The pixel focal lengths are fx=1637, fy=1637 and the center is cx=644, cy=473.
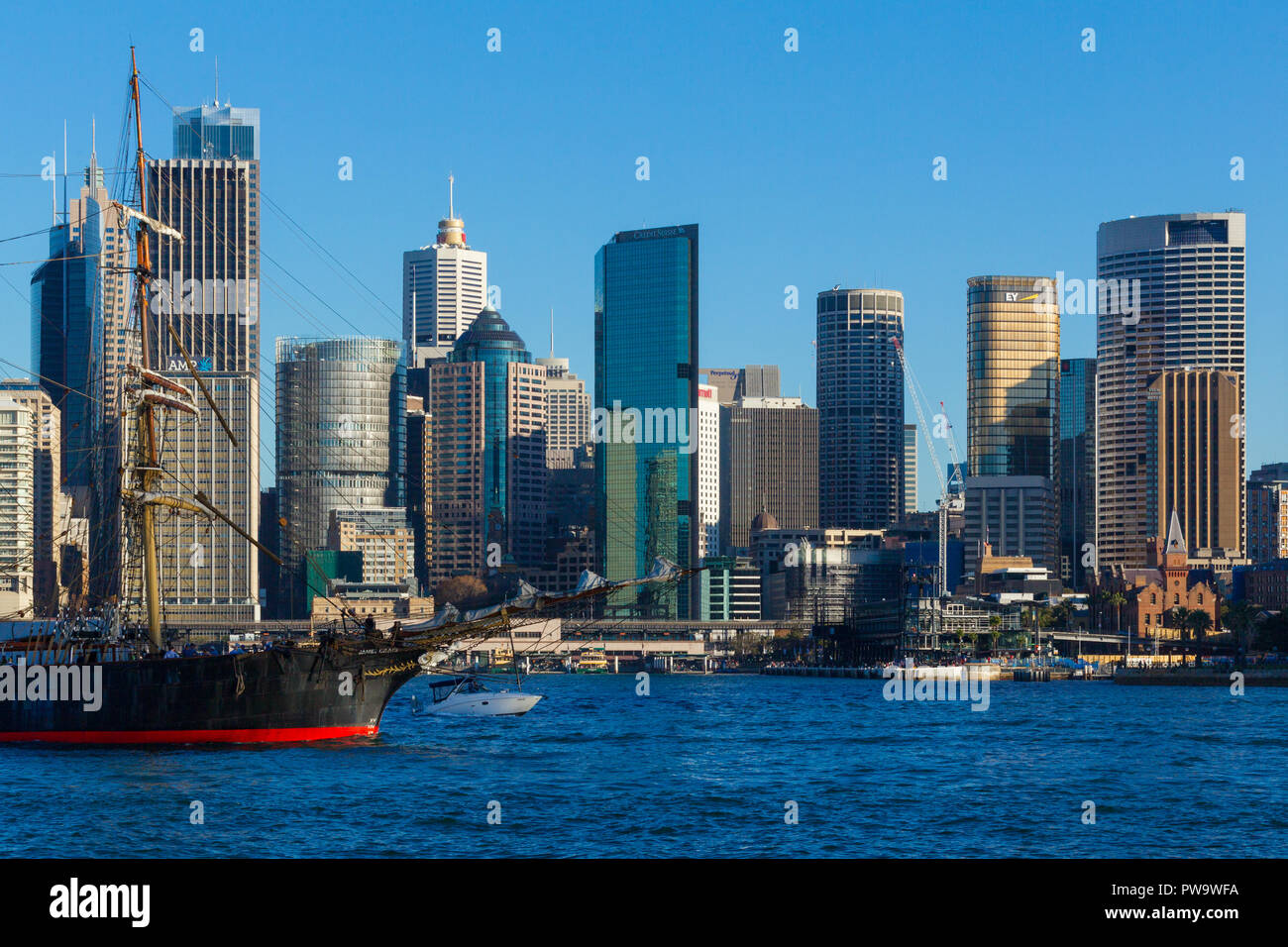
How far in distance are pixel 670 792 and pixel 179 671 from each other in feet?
82.7

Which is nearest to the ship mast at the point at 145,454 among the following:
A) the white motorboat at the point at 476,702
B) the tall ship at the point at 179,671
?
the tall ship at the point at 179,671

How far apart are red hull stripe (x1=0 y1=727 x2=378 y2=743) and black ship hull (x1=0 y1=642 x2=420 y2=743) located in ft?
0.13

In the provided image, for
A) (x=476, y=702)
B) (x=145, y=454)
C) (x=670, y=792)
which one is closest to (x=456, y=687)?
(x=476, y=702)

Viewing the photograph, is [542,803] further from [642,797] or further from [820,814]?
[820,814]

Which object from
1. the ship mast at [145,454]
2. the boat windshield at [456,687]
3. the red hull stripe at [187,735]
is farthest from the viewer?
the boat windshield at [456,687]

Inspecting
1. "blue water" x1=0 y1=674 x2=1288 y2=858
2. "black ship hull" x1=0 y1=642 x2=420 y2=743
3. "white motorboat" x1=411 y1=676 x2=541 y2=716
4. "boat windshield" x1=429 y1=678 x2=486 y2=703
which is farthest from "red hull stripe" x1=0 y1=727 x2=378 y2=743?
"boat windshield" x1=429 y1=678 x2=486 y2=703

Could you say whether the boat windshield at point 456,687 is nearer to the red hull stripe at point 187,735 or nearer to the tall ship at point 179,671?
the tall ship at point 179,671

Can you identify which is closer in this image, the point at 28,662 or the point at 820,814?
the point at 820,814

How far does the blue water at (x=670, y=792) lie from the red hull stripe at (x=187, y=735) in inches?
41.4

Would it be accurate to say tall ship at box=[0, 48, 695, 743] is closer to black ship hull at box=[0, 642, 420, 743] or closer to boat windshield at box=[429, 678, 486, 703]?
black ship hull at box=[0, 642, 420, 743]

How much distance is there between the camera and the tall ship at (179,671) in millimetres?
65875

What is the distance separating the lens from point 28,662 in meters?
72.6
